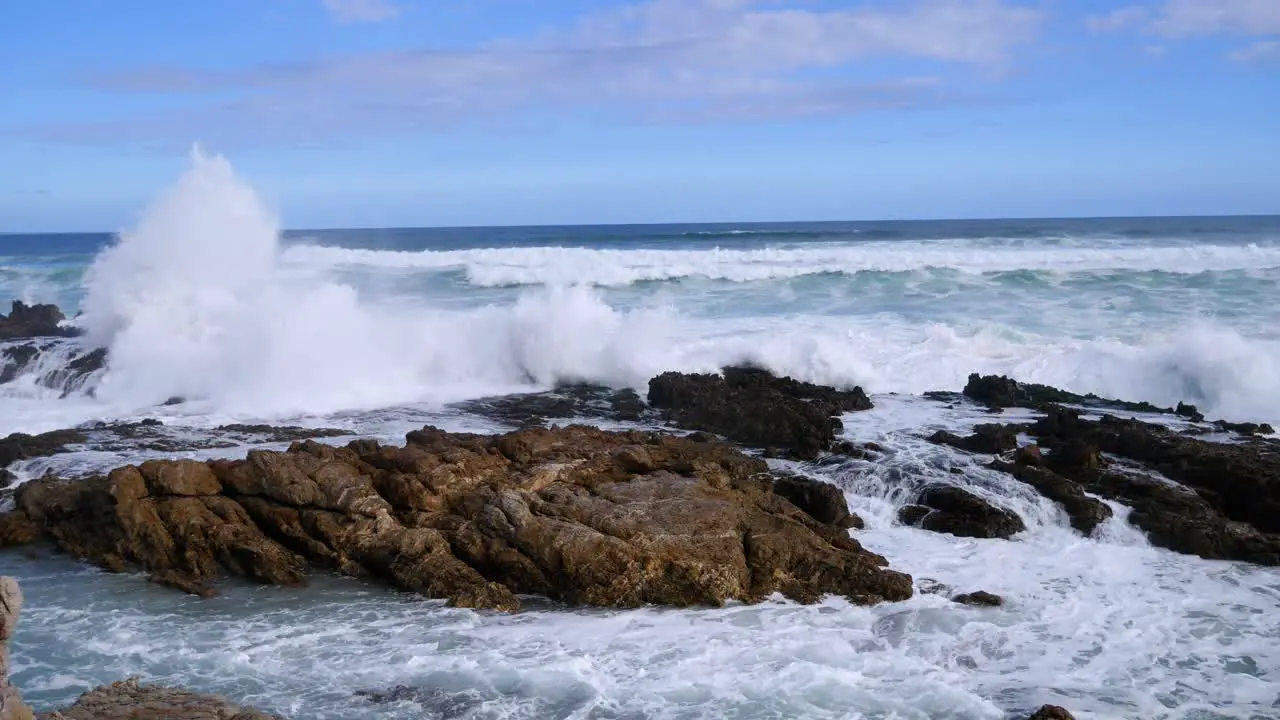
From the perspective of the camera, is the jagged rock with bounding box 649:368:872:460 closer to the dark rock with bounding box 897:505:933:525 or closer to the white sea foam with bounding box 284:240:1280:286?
the dark rock with bounding box 897:505:933:525

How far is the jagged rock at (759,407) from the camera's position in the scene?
13965 mm

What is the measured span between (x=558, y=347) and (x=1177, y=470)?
10904 millimetres

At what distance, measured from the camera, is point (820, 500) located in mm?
11398

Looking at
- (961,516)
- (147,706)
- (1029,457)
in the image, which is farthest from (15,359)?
(1029,457)

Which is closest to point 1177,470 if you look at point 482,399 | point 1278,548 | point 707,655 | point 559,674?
point 1278,548

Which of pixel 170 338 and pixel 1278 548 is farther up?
pixel 170 338

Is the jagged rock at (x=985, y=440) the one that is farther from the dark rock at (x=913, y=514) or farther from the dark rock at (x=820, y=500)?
the dark rock at (x=820, y=500)

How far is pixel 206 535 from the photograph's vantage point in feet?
33.8

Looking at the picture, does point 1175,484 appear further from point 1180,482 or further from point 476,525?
point 476,525

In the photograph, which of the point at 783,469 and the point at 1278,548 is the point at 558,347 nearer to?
the point at 783,469

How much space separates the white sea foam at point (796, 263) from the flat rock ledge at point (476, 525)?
2373 cm

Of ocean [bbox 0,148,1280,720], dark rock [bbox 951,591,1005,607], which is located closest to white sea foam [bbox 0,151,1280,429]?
ocean [bbox 0,148,1280,720]

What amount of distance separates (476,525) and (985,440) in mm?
6735

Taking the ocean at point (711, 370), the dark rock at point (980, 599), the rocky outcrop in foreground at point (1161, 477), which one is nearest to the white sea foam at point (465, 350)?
the ocean at point (711, 370)
